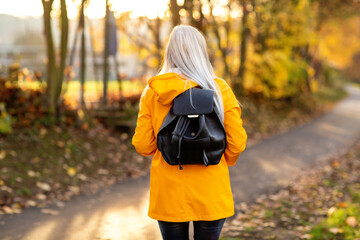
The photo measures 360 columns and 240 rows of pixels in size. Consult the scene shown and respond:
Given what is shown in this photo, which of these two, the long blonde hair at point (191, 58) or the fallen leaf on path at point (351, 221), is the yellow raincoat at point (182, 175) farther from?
the fallen leaf on path at point (351, 221)

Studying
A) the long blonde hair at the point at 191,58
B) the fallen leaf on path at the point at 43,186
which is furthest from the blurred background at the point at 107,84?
the long blonde hair at the point at 191,58

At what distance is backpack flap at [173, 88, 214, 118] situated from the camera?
2.53m

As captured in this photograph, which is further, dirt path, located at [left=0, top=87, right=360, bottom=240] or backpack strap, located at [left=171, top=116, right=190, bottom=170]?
dirt path, located at [left=0, top=87, right=360, bottom=240]

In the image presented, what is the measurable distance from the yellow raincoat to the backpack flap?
78mm

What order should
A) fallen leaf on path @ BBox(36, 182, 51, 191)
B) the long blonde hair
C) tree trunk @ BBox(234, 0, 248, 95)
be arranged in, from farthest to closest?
tree trunk @ BBox(234, 0, 248, 95), fallen leaf on path @ BBox(36, 182, 51, 191), the long blonde hair

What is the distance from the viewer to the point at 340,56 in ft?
127

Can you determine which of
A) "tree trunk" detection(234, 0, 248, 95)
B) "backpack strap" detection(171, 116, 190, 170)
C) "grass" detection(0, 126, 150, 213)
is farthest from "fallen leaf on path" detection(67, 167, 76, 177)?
"tree trunk" detection(234, 0, 248, 95)

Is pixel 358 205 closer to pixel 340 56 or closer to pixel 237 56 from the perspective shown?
pixel 237 56

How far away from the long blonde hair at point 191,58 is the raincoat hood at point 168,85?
0.05 m

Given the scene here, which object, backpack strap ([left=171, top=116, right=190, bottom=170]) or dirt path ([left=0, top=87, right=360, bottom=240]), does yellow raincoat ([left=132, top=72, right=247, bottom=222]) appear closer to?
backpack strap ([left=171, top=116, right=190, bottom=170])

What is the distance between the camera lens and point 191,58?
268cm

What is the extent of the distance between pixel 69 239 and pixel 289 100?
17.1 meters

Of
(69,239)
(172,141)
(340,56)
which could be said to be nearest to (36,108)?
(69,239)

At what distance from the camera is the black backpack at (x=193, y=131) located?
2.54 meters
